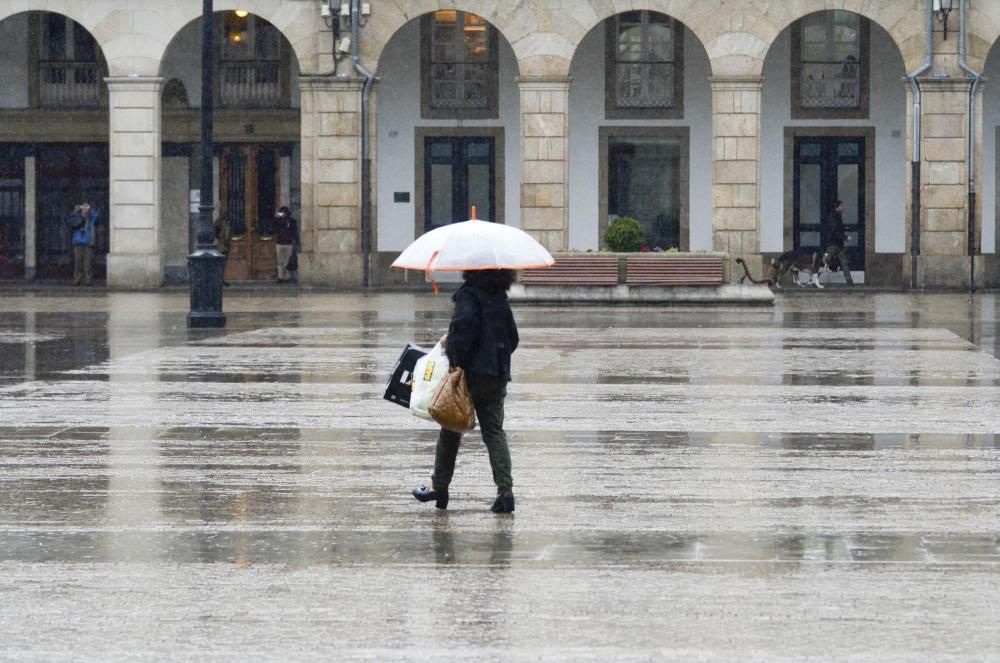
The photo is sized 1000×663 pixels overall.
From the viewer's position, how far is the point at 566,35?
38594 millimetres

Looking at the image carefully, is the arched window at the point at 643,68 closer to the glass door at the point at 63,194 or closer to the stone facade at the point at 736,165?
the stone facade at the point at 736,165

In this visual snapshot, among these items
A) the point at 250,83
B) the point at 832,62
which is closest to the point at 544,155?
the point at 832,62

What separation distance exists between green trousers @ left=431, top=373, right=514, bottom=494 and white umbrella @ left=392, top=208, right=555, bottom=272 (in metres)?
0.61

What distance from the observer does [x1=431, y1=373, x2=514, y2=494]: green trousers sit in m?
10.8

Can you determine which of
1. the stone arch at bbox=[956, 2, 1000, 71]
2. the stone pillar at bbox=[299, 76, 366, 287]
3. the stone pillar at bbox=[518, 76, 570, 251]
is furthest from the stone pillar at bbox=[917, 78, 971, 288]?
the stone pillar at bbox=[299, 76, 366, 287]

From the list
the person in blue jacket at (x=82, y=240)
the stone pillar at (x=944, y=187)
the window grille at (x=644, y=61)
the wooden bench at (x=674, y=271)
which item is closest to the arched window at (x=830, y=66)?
the window grille at (x=644, y=61)

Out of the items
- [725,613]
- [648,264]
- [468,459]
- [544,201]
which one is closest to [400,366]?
[468,459]

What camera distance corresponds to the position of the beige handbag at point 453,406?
34.8 feet

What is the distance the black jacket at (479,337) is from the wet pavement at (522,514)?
0.80m

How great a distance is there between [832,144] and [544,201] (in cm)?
622

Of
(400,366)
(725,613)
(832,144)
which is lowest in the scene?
(725,613)

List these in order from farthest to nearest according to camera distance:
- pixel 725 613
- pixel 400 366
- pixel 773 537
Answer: pixel 400 366
pixel 773 537
pixel 725 613

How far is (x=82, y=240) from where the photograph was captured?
40.5 metres

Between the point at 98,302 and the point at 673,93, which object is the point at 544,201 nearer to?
the point at 673,93
